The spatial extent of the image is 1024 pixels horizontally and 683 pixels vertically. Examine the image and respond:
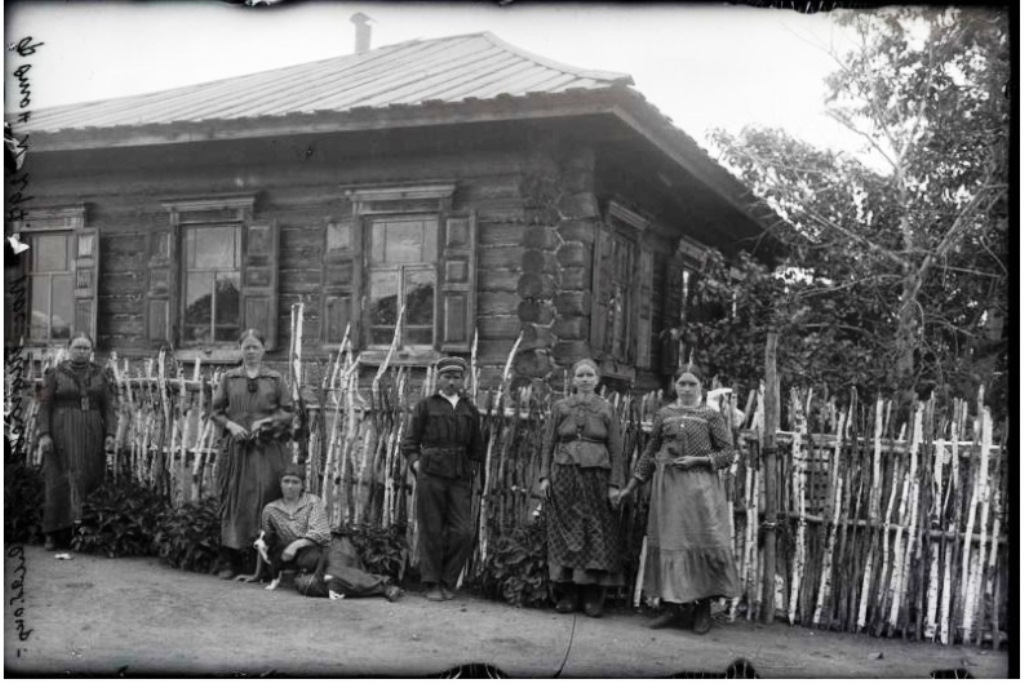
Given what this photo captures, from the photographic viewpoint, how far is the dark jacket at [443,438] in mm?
7109

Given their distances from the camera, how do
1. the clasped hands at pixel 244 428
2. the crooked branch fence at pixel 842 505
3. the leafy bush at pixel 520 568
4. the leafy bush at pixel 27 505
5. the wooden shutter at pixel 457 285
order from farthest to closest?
the wooden shutter at pixel 457 285, the leafy bush at pixel 27 505, the clasped hands at pixel 244 428, the leafy bush at pixel 520 568, the crooked branch fence at pixel 842 505

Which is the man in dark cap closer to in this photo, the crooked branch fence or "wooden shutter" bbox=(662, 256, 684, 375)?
the crooked branch fence

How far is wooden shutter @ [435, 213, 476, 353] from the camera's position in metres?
9.38

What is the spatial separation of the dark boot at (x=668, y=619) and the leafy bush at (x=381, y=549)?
1868 millimetres

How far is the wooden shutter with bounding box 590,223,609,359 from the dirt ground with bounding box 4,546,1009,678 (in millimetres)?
3137

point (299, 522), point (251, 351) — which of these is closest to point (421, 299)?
point (251, 351)

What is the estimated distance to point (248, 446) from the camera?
25.0ft

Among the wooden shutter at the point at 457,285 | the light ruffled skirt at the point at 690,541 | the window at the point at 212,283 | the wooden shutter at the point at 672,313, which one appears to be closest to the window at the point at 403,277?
the wooden shutter at the point at 457,285

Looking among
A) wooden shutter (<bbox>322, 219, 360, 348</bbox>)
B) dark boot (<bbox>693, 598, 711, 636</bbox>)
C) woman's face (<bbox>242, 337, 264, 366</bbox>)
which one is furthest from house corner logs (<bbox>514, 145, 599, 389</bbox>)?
dark boot (<bbox>693, 598, 711, 636</bbox>)

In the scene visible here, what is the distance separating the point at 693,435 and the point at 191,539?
381 centimetres

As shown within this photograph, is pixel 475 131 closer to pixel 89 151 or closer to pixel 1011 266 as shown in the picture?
pixel 89 151

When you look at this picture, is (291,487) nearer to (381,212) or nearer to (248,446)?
(248,446)

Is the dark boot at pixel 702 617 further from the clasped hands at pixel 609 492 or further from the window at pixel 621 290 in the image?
the window at pixel 621 290

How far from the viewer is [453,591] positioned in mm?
7289
